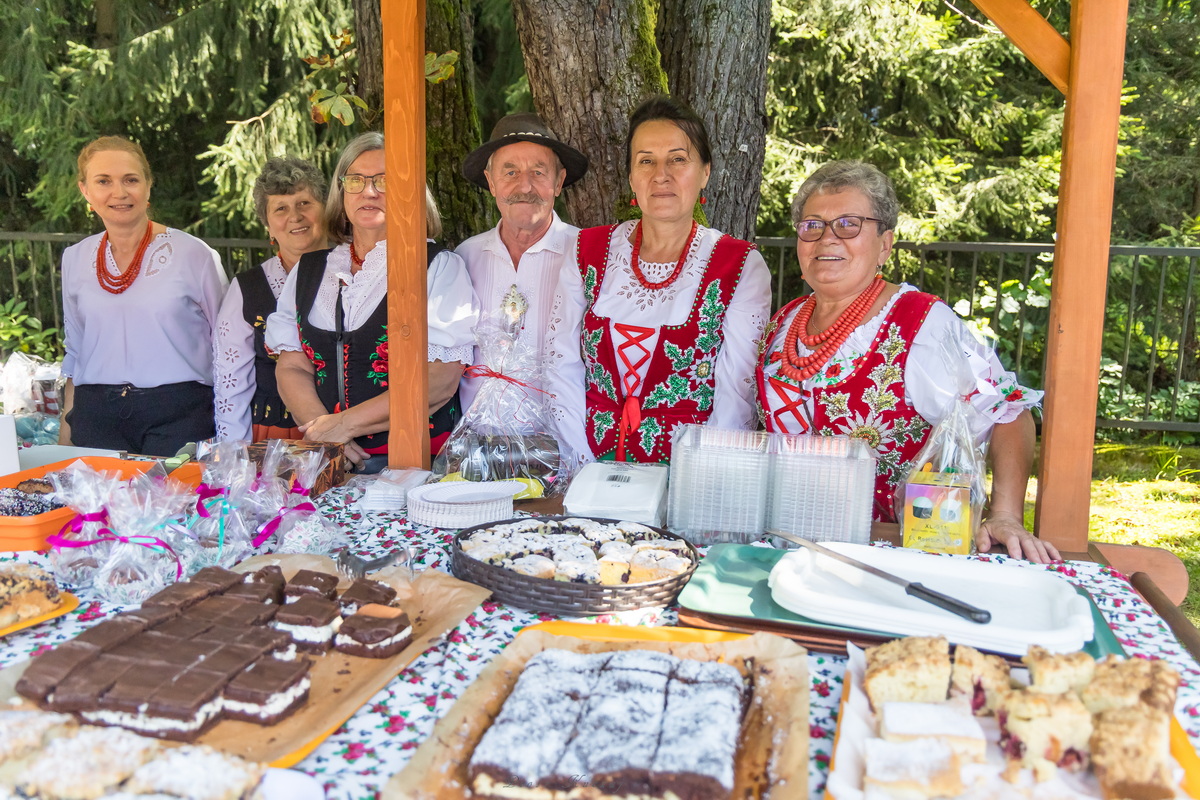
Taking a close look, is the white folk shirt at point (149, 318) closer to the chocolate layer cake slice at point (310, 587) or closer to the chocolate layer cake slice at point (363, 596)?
the chocolate layer cake slice at point (310, 587)

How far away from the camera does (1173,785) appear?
1076mm

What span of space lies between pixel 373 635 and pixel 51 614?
0.64 m

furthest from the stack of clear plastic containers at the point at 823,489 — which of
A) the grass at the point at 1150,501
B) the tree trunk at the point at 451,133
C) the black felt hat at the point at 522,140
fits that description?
the grass at the point at 1150,501

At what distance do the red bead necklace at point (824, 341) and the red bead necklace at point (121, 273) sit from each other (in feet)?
9.82

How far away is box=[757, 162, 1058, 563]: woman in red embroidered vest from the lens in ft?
8.14

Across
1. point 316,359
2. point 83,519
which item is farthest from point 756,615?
point 316,359

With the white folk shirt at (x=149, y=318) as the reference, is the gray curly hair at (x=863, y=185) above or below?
above

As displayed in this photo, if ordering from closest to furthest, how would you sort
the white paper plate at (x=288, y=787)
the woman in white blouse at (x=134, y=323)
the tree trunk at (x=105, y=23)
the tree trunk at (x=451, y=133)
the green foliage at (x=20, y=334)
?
the white paper plate at (x=288, y=787) → the woman in white blouse at (x=134, y=323) → the tree trunk at (x=451, y=133) → the green foliage at (x=20, y=334) → the tree trunk at (x=105, y=23)

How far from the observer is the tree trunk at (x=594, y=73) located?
416 cm

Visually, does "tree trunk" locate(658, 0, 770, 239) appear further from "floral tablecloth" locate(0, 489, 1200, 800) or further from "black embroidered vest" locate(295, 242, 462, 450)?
"floral tablecloth" locate(0, 489, 1200, 800)

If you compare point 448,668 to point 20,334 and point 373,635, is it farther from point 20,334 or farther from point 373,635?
point 20,334

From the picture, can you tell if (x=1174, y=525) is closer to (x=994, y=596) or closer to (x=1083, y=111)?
(x=1083, y=111)

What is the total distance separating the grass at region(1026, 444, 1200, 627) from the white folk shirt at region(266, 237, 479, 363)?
393 centimetres

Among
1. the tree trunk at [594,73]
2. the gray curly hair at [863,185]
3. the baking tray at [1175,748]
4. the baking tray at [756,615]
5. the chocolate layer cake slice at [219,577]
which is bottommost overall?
the baking tray at [1175,748]
